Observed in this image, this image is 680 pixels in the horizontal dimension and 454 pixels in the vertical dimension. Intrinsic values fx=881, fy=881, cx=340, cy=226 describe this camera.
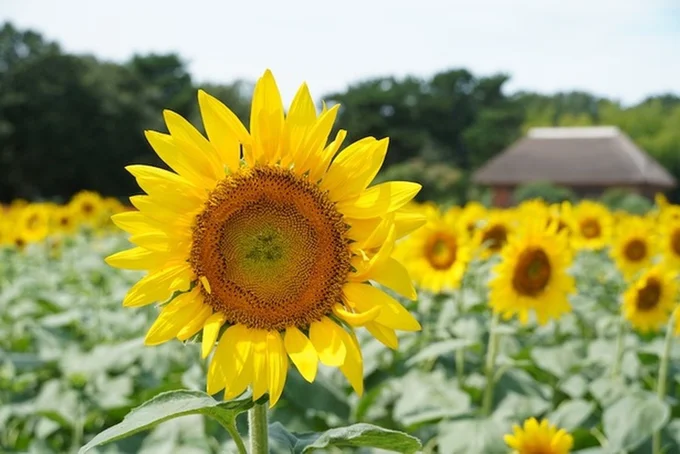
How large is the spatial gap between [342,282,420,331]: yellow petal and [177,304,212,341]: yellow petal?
0.79 ft

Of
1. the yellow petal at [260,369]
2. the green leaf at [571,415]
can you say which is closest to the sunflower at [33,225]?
the green leaf at [571,415]

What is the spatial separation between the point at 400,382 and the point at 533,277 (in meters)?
0.67

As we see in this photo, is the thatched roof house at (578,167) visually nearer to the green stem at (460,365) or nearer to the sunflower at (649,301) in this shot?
the sunflower at (649,301)

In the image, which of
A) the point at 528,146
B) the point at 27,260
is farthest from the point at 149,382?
the point at 528,146

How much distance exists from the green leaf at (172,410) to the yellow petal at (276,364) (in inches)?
1.9

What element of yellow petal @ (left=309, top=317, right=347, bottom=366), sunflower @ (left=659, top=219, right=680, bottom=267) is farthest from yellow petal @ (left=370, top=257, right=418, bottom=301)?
sunflower @ (left=659, top=219, right=680, bottom=267)

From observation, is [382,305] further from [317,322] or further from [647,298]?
[647,298]

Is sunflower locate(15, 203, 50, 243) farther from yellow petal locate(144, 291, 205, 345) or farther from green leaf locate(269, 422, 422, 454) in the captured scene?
green leaf locate(269, 422, 422, 454)

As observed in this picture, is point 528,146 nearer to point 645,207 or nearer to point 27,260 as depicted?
point 645,207

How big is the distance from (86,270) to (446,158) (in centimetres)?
5190

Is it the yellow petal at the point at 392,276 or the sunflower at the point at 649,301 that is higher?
the yellow petal at the point at 392,276

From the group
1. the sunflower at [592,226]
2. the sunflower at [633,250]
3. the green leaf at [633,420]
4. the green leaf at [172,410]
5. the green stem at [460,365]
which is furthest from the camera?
the sunflower at [592,226]

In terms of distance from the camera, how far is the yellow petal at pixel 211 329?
145 centimetres

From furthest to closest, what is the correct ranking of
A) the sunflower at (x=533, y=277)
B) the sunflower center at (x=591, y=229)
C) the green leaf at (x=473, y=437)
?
1. the sunflower center at (x=591, y=229)
2. the sunflower at (x=533, y=277)
3. the green leaf at (x=473, y=437)
